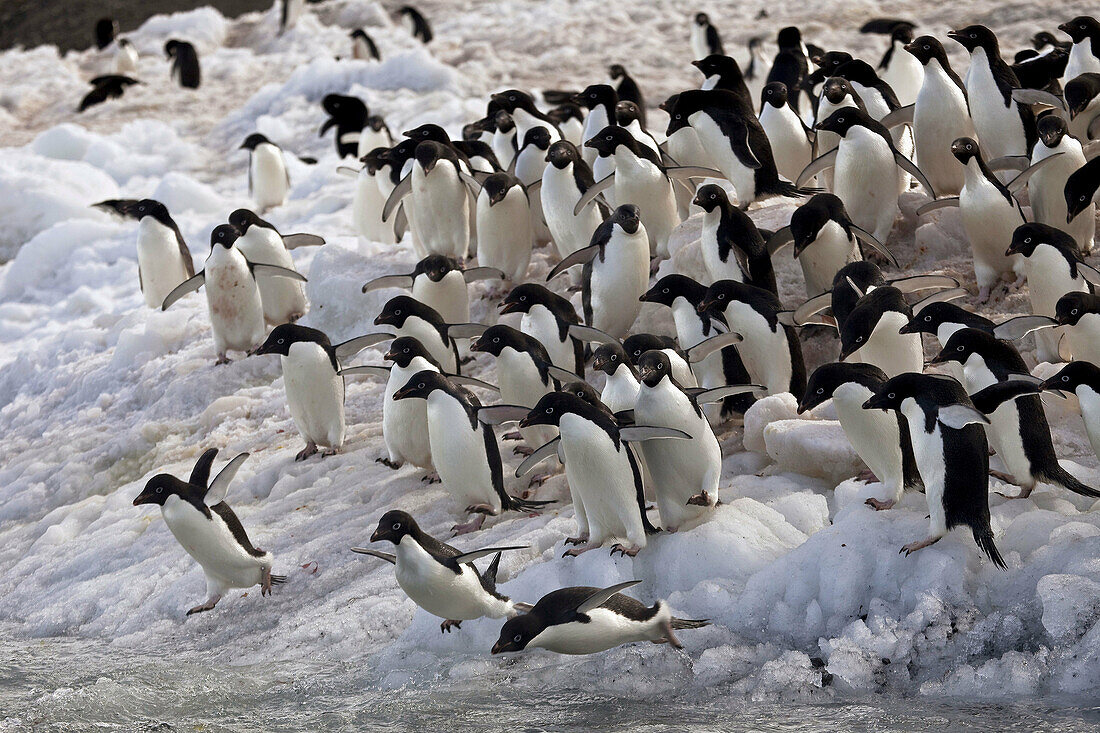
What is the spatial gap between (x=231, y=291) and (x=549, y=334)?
2.24 m

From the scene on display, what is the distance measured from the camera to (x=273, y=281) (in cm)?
700

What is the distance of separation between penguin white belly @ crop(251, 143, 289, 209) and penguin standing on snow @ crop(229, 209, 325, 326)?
12.4ft

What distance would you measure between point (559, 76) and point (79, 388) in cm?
859

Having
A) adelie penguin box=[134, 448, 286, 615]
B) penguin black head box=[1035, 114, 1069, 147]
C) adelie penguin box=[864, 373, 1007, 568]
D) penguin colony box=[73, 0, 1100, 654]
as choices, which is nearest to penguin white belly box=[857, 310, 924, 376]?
penguin colony box=[73, 0, 1100, 654]

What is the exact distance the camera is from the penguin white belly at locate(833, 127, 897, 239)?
5.72m

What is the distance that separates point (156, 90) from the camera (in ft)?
54.9

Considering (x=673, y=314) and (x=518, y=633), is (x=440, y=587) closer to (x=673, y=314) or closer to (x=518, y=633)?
(x=518, y=633)

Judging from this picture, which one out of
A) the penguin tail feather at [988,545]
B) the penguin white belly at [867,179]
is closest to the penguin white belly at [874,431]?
the penguin tail feather at [988,545]

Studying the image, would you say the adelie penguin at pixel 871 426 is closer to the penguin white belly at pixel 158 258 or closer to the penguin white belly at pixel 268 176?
the penguin white belly at pixel 158 258

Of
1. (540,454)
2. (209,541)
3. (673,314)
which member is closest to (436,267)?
(673,314)

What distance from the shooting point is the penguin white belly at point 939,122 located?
6.16 metres

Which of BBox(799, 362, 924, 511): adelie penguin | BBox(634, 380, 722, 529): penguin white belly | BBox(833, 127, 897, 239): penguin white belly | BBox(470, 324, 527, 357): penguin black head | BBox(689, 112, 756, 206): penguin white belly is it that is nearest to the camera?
BBox(799, 362, 924, 511): adelie penguin

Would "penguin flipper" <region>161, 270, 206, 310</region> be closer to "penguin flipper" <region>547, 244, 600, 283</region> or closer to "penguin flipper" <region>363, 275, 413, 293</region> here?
"penguin flipper" <region>363, 275, 413, 293</region>

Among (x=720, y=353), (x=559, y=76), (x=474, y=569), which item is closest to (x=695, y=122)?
(x=720, y=353)
